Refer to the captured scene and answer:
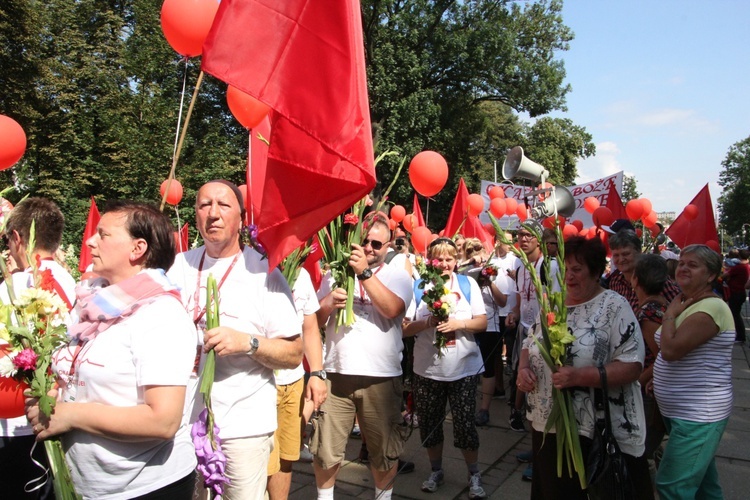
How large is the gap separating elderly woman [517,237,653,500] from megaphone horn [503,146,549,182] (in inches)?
161

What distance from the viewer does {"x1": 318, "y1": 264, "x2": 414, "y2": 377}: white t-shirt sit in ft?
12.8

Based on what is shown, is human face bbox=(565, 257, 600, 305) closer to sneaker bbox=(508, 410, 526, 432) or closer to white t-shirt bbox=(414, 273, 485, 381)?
white t-shirt bbox=(414, 273, 485, 381)

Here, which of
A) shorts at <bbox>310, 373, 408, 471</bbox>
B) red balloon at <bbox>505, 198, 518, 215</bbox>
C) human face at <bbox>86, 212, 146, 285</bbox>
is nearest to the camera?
human face at <bbox>86, 212, 146, 285</bbox>

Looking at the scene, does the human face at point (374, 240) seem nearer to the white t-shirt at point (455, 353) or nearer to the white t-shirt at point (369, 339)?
the white t-shirt at point (369, 339)

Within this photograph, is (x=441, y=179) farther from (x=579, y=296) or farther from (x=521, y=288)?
(x=579, y=296)

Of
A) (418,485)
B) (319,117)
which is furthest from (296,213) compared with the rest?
(418,485)

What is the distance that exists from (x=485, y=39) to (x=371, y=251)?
22472 mm

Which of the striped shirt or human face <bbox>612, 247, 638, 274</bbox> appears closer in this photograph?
the striped shirt

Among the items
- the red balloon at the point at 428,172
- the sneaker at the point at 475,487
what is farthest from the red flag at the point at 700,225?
the sneaker at the point at 475,487

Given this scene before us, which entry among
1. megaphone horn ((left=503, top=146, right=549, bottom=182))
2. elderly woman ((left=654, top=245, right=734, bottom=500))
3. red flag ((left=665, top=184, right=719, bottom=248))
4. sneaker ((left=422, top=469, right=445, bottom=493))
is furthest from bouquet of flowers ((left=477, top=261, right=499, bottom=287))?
red flag ((left=665, top=184, right=719, bottom=248))

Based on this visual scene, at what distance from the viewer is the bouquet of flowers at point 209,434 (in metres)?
2.42

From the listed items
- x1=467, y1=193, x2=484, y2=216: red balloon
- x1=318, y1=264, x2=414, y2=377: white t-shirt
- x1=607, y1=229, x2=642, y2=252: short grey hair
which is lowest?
x1=318, y1=264, x2=414, y2=377: white t-shirt

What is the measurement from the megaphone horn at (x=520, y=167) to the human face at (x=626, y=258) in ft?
7.86

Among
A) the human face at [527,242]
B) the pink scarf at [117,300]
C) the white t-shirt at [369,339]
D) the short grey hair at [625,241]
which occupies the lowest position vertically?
the white t-shirt at [369,339]
